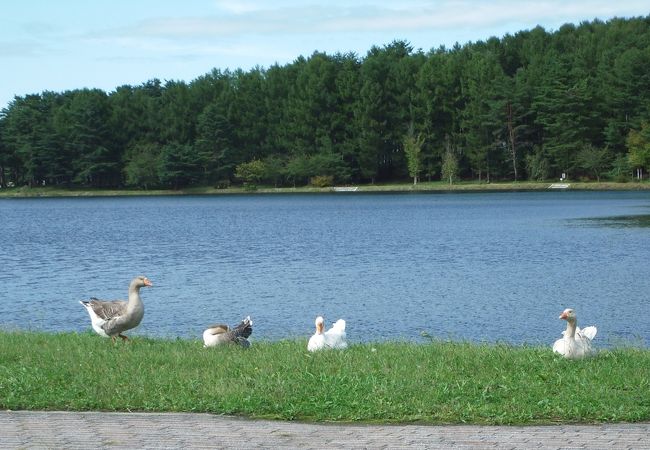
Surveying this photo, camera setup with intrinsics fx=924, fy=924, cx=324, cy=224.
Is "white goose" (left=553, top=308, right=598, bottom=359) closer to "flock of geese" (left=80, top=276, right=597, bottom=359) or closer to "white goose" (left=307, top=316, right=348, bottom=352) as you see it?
"flock of geese" (left=80, top=276, right=597, bottom=359)

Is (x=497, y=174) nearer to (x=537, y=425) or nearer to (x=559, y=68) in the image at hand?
(x=559, y=68)

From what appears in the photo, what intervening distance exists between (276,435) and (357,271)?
27929 millimetres

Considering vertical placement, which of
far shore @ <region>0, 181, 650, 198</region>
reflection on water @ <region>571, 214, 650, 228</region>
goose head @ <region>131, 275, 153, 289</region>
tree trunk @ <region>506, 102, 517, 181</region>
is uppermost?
tree trunk @ <region>506, 102, 517, 181</region>

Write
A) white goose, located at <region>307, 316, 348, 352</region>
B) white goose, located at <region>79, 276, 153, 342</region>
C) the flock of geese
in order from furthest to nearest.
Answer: white goose, located at <region>79, 276, 153, 342</region>, the flock of geese, white goose, located at <region>307, 316, 348, 352</region>

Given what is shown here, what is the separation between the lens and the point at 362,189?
12050 cm

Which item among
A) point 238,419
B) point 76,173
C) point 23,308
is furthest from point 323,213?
point 238,419

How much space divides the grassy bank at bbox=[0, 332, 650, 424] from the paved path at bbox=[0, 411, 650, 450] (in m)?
0.34

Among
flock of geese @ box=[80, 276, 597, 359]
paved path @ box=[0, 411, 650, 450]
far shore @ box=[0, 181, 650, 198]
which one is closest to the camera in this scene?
paved path @ box=[0, 411, 650, 450]

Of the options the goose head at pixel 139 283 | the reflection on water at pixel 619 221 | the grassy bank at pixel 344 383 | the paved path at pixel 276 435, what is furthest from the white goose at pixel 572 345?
the reflection on water at pixel 619 221

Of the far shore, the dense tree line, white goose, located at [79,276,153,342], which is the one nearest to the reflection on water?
the dense tree line

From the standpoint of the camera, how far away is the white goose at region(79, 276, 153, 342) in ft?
46.8

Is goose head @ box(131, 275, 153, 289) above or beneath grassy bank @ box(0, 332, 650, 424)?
above

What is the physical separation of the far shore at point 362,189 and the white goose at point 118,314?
93246mm

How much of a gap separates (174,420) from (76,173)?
5043 inches
